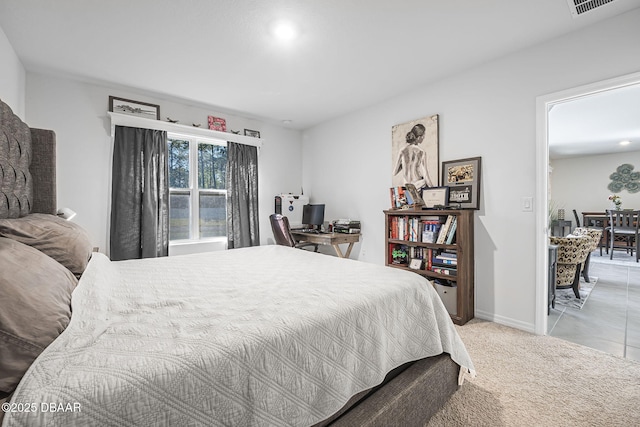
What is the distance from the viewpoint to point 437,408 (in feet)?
4.80

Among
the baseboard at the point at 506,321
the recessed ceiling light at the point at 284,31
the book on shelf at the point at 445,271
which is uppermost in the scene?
the recessed ceiling light at the point at 284,31

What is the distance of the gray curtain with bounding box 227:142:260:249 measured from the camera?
13.4 feet

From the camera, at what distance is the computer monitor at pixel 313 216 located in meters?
4.51

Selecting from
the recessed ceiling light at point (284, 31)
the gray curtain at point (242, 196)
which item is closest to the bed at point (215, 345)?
the recessed ceiling light at point (284, 31)

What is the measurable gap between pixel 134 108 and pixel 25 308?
3.38m

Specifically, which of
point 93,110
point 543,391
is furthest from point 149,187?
point 543,391

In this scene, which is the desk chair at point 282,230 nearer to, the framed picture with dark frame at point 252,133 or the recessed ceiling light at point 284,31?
the framed picture with dark frame at point 252,133

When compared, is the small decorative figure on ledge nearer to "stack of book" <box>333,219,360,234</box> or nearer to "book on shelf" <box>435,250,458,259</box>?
"book on shelf" <box>435,250,458,259</box>

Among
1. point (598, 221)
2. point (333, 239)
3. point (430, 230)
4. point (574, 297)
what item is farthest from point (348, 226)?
point (598, 221)

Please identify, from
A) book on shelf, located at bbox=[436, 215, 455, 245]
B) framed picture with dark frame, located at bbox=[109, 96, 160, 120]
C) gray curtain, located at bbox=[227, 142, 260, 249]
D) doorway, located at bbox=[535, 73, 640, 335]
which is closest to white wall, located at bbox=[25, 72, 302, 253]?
framed picture with dark frame, located at bbox=[109, 96, 160, 120]

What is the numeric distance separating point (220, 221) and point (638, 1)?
4.62 m

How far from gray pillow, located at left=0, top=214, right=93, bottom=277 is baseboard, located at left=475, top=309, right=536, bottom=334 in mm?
3230

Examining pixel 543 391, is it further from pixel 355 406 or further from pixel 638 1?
pixel 638 1

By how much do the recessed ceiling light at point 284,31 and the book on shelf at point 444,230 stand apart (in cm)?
217
